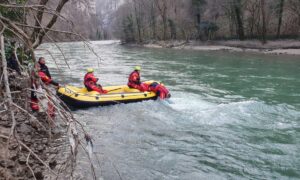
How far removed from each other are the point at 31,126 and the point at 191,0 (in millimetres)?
39627

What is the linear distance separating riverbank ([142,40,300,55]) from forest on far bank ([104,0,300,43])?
4.74 ft

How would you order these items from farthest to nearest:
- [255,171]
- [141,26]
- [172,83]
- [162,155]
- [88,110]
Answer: [141,26] < [172,83] < [88,110] < [162,155] < [255,171]

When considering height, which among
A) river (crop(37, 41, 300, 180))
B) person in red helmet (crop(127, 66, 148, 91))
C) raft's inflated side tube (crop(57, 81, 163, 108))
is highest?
person in red helmet (crop(127, 66, 148, 91))

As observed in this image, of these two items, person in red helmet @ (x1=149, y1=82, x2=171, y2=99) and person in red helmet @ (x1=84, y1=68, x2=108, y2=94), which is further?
person in red helmet @ (x1=149, y1=82, x2=171, y2=99)

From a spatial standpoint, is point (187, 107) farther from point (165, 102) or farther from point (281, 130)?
point (281, 130)

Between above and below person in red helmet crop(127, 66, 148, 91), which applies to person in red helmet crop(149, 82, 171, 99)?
below

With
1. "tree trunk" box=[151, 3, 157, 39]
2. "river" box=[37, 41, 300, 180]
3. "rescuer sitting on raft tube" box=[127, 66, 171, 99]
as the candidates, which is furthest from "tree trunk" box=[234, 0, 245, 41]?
"rescuer sitting on raft tube" box=[127, 66, 171, 99]

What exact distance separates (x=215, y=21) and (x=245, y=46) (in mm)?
9643

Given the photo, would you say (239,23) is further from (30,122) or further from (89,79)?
(30,122)

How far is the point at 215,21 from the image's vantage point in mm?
41031

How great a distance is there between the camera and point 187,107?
10.8m

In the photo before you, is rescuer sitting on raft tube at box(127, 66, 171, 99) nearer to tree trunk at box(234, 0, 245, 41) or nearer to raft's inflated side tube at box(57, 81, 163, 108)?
raft's inflated side tube at box(57, 81, 163, 108)

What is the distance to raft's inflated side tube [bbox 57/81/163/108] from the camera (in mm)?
10297

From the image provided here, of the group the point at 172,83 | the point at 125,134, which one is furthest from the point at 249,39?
the point at 125,134
